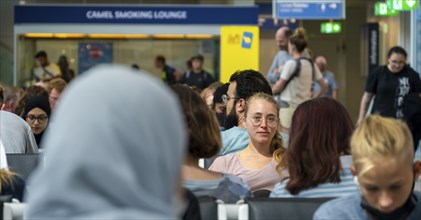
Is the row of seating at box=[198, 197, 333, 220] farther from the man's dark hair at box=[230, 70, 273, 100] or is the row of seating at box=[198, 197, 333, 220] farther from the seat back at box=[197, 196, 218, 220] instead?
the man's dark hair at box=[230, 70, 273, 100]

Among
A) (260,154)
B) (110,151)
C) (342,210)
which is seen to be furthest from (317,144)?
(110,151)

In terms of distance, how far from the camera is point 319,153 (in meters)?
4.30

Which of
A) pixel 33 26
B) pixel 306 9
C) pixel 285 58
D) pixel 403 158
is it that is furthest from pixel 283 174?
pixel 33 26

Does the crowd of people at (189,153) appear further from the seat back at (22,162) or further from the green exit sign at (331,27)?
the green exit sign at (331,27)

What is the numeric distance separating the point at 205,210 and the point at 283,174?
1.55 m

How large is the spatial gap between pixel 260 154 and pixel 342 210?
247 centimetres

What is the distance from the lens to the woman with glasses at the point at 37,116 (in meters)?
8.63

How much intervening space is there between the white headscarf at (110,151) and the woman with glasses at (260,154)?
339 centimetres

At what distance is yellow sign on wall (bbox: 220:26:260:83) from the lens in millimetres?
17094

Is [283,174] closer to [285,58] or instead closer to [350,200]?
[350,200]

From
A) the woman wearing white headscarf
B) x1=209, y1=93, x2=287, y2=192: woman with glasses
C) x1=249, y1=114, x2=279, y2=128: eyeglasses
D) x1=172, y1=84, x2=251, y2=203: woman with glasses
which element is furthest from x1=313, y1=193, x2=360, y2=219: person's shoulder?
x1=249, y1=114, x2=279, y2=128: eyeglasses

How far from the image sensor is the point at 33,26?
19.6 meters

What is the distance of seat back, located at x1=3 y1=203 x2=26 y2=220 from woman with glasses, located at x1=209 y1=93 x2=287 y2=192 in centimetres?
172

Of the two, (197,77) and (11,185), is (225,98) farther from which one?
(197,77)
